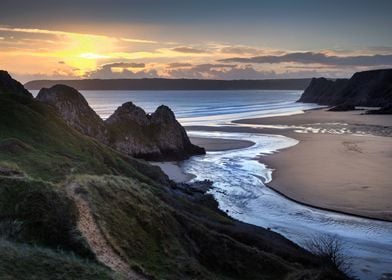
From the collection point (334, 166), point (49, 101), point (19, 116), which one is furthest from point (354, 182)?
point (49, 101)

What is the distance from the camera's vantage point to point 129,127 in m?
70.1

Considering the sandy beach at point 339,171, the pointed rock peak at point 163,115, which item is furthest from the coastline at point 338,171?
the pointed rock peak at point 163,115

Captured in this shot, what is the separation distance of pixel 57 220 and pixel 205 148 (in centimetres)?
5849

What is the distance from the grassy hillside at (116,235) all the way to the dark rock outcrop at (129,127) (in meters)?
31.7

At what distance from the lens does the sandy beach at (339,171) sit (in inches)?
1599

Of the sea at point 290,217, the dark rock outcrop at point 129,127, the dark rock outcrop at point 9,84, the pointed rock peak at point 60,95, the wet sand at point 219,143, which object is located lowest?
the wet sand at point 219,143

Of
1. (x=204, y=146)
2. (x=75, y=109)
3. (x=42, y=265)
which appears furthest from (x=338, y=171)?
(x=42, y=265)

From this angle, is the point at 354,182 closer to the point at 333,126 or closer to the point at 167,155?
the point at 167,155

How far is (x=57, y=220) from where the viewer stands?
19016mm

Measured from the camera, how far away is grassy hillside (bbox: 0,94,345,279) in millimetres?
16922

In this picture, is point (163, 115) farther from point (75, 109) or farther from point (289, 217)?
point (289, 217)

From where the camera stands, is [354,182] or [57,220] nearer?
[57,220]

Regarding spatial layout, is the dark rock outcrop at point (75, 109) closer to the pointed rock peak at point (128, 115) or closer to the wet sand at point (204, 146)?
the pointed rock peak at point (128, 115)

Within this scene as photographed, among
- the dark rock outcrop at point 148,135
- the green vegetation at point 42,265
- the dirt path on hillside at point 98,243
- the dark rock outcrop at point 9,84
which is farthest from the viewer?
the dark rock outcrop at point 148,135
